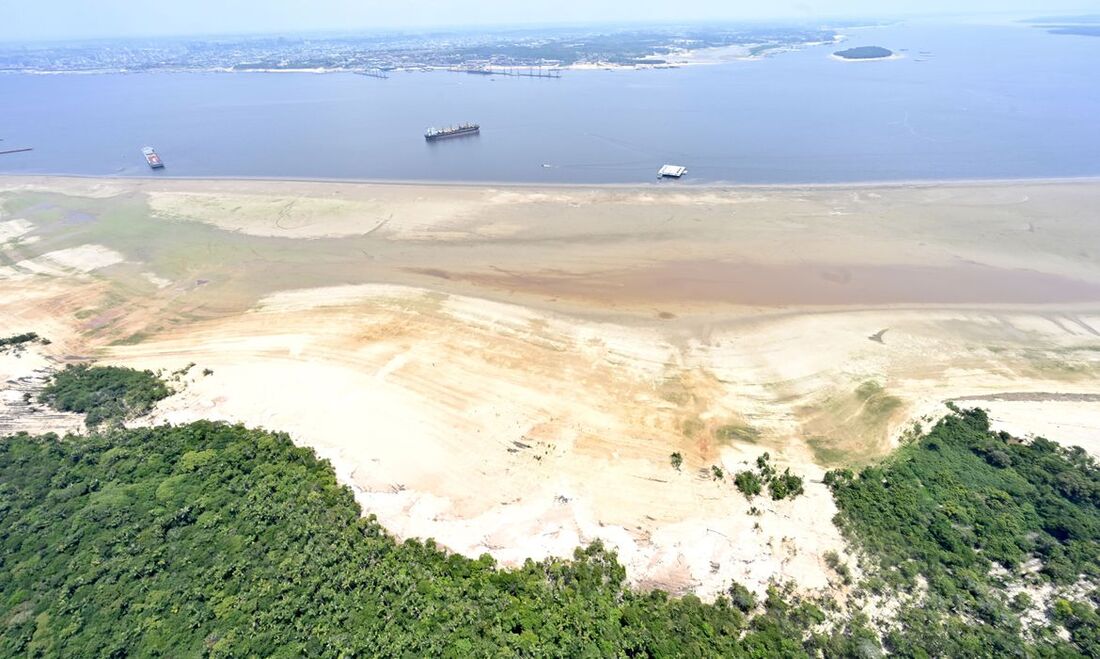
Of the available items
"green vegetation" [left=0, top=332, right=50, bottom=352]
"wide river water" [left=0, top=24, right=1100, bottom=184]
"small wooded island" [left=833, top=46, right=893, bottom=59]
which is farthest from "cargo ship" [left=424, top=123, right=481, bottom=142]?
"small wooded island" [left=833, top=46, right=893, bottom=59]

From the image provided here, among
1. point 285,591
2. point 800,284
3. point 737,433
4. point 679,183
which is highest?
point 679,183

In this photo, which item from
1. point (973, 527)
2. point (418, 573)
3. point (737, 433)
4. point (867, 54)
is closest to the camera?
point (418, 573)

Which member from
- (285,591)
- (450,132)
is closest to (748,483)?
(285,591)

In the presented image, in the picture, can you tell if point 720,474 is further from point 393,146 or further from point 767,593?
point 393,146

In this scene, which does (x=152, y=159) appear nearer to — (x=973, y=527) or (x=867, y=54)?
(x=973, y=527)

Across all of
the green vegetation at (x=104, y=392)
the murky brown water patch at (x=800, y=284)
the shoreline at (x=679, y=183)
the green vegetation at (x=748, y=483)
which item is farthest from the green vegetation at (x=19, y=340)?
the green vegetation at (x=748, y=483)

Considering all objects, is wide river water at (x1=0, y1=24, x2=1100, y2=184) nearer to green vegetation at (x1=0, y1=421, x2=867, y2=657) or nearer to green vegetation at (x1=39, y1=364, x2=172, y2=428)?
green vegetation at (x1=39, y1=364, x2=172, y2=428)
